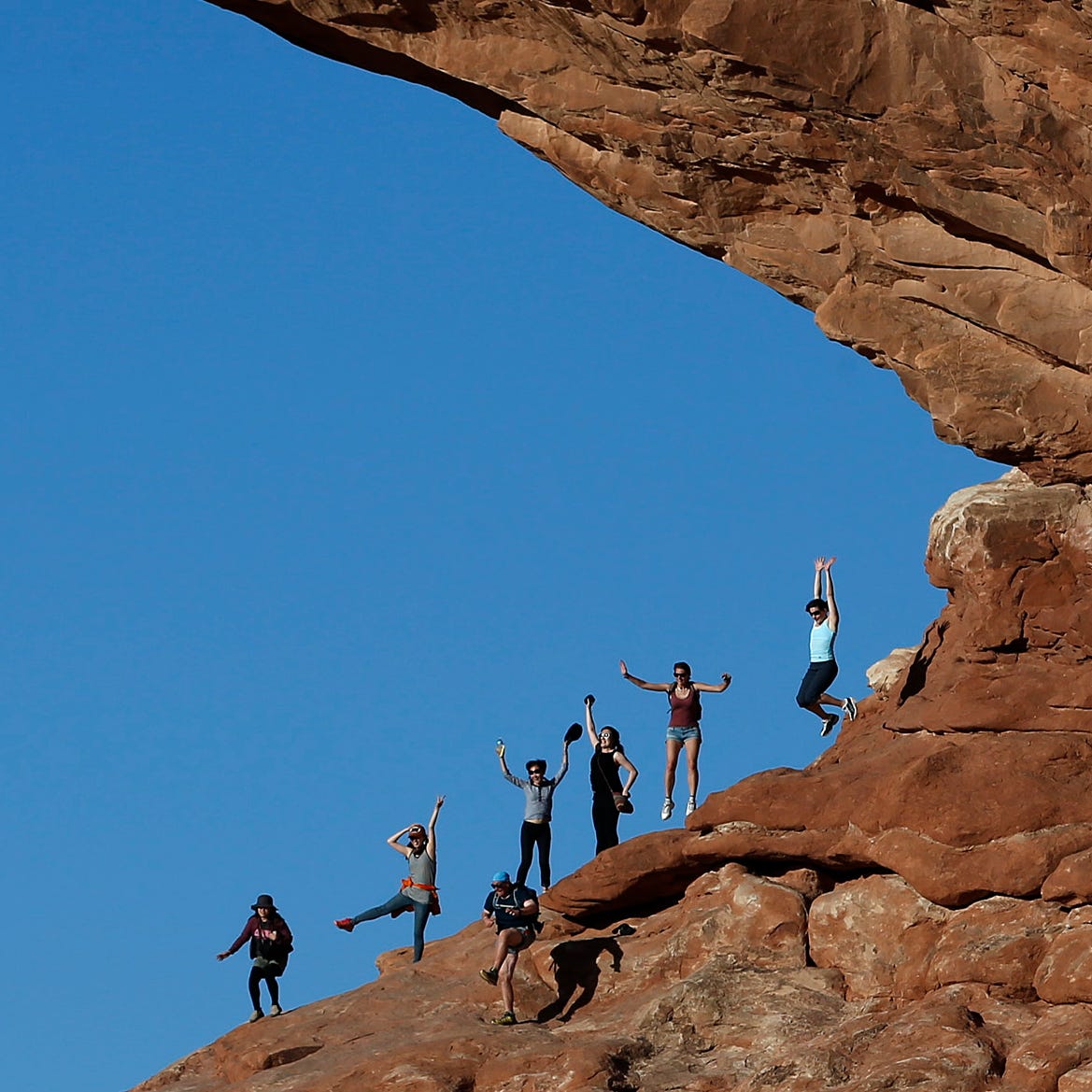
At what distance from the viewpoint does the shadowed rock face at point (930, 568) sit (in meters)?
18.5

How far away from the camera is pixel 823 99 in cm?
1892

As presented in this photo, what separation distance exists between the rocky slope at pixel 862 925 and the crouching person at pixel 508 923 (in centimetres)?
48

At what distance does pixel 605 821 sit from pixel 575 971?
319 cm

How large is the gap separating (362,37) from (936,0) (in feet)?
21.5

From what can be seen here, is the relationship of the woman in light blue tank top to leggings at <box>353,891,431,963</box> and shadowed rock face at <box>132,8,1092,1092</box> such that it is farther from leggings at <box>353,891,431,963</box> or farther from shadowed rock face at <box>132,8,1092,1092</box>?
leggings at <box>353,891,431,963</box>

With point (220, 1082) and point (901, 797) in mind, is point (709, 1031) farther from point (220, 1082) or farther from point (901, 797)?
point (220, 1082)

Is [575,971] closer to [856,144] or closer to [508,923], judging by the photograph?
[508,923]

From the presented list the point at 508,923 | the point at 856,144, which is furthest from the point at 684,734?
the point at 856,144

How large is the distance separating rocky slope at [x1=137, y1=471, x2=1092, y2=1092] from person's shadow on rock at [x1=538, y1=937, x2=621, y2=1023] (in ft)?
0.11

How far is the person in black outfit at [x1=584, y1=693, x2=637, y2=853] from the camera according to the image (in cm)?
2509

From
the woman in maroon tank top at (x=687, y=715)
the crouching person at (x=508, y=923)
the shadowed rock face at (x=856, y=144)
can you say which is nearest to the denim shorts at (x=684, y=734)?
the woman in maroon tank top at (x=687, y=715)

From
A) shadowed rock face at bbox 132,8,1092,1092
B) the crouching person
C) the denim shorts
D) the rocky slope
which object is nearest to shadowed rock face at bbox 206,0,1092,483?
shadowed rock face at bbox 132,8,1092,1092

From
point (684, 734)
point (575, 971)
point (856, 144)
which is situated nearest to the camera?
point (856, 144)

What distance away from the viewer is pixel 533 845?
24.9m
